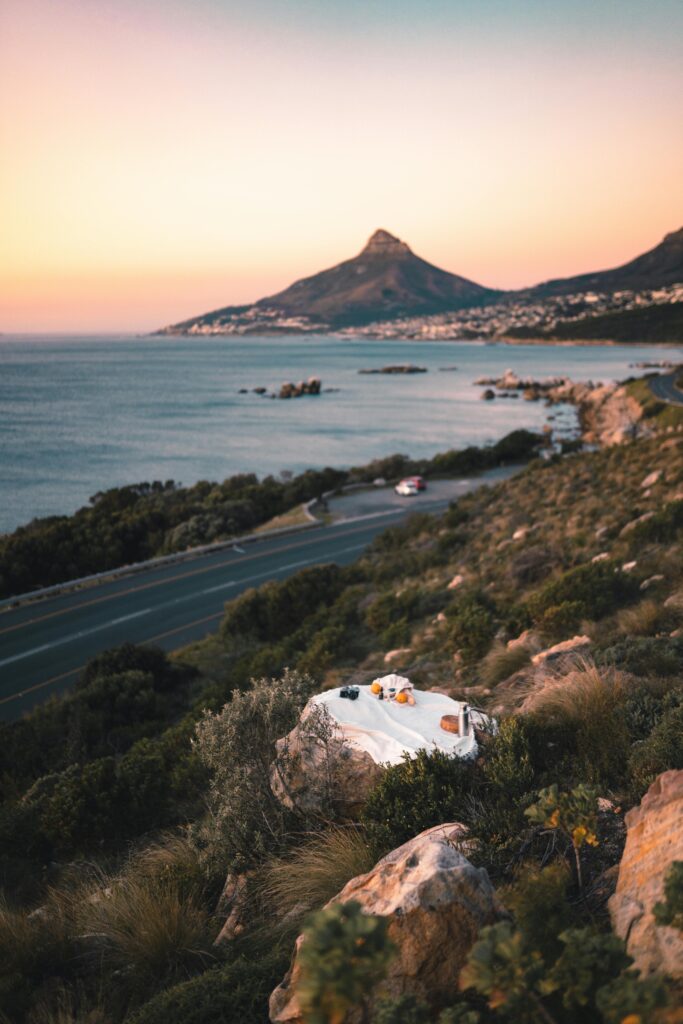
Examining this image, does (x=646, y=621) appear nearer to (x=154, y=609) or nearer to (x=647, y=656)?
(x=647, y=656)

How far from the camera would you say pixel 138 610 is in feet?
83.6

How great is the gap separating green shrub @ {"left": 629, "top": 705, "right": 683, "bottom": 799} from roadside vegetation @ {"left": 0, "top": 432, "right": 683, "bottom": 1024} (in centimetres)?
2

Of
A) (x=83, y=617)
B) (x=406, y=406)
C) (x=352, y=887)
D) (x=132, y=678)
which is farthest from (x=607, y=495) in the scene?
(x=406, y=406)

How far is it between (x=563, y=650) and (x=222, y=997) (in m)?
7.73

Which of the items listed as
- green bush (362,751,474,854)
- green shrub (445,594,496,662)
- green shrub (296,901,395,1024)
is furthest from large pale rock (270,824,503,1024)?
green shrub (445,594,496,662)

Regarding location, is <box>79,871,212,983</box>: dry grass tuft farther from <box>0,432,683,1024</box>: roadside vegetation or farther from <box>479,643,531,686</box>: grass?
<box>479,643,531,686</box>: grass

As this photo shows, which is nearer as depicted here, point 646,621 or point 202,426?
point 646,621

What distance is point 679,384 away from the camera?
7462 centimetres

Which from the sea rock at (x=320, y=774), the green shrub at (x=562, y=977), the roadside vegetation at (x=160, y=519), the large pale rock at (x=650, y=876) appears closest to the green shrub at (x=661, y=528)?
the sea rock at (x=320, y=774)

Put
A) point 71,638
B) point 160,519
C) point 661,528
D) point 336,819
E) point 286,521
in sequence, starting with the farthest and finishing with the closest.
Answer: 1. point 160,519
2. point 286,521
3. point 71,638
4. point 661,528
5. point 336,819

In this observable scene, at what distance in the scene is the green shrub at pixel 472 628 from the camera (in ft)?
41.7

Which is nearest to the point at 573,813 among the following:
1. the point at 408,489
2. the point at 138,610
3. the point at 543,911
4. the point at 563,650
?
the point at 543,911

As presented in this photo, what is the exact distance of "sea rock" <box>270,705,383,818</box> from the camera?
22.0 ft

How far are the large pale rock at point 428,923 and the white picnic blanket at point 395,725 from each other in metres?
2.52
